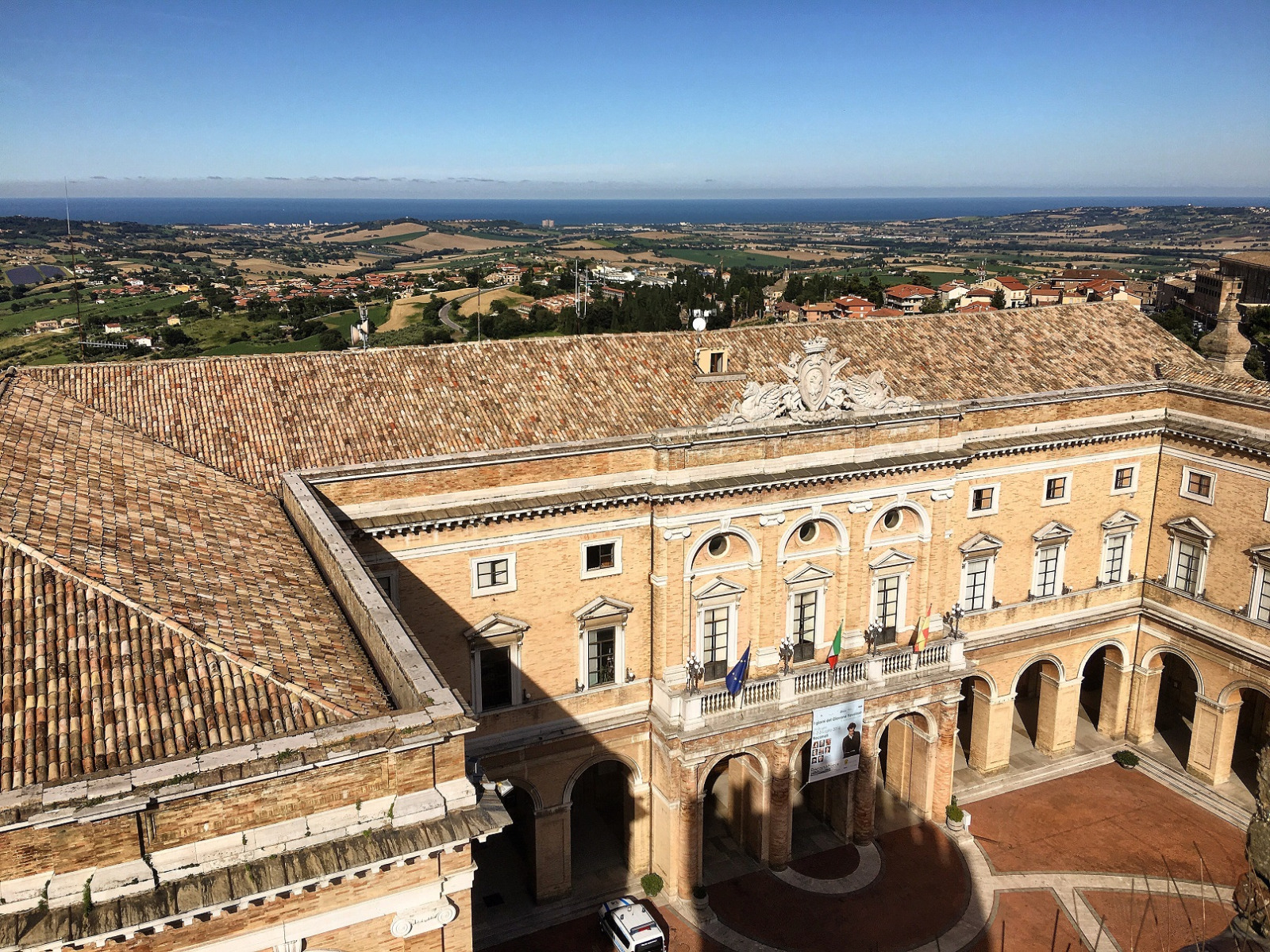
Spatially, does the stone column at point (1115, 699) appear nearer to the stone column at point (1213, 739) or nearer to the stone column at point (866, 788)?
the stone column at point (1213, 739)

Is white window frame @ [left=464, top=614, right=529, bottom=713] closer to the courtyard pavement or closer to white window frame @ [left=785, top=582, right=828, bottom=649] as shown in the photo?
the courtyard pavement

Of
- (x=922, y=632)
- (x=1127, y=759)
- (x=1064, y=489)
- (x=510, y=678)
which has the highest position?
(x=1064, y=489)

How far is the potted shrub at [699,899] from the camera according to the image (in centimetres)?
2734

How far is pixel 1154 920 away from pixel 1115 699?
11.0m

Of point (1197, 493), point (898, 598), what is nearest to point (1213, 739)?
point (1197, 493)

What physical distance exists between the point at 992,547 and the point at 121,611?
86.8 ft

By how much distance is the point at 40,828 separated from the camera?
11508mm

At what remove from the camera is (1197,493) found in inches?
1326

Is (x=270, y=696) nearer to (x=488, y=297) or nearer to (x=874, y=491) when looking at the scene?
(x=874, y=491)

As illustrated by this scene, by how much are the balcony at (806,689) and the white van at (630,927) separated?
5.13 m

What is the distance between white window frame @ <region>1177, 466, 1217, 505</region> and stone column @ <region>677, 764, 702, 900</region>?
20.8m

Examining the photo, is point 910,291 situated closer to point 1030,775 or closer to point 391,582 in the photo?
point 1030,775

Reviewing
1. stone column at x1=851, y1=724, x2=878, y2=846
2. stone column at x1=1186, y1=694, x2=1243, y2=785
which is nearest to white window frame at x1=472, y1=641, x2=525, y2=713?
stone column at x1=851, y1=724, x2=878, y2=846

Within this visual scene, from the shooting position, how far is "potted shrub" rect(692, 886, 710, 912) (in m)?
27.3
